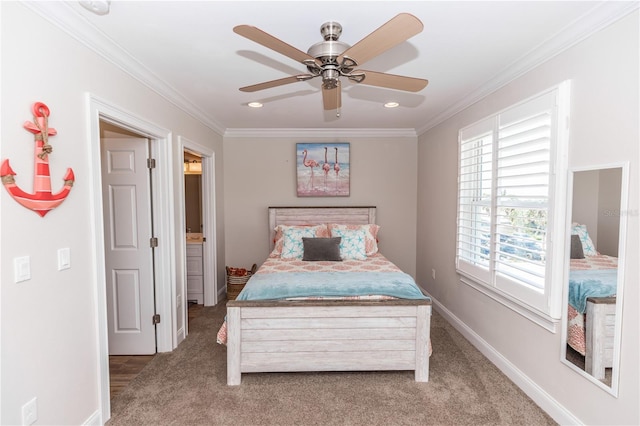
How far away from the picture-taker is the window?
2055mm

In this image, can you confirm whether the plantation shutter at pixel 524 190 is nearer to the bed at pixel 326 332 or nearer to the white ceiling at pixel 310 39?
the white ceiling at pixel 310 39

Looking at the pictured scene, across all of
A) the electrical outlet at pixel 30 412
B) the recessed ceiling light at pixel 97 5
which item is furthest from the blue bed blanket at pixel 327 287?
the recessed ceiling light at pixel 97 5

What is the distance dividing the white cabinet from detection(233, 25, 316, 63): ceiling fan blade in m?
3.26

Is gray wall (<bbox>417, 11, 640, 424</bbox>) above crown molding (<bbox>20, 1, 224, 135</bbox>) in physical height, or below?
below

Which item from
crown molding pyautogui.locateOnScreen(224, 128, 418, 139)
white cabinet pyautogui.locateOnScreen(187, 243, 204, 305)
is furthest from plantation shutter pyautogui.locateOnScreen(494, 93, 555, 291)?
white cabinet pyautogui.locateOnScreen(187, 243, 204, 305)

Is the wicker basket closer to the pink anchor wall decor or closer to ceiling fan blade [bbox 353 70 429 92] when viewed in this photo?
the pink anchor wall decor

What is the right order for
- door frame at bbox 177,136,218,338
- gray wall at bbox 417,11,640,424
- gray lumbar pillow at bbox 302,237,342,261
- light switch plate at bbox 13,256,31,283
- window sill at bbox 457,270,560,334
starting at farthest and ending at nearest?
1. door frame at bbox 177,136,218,338
2. gray lumbar pillow at bbox 302,237,342,261
3. window sill at bbox 457,270,560,334
4. gray wall at bbox 417,11,640,424
5. light switch plate at bbox 13,256,31,283

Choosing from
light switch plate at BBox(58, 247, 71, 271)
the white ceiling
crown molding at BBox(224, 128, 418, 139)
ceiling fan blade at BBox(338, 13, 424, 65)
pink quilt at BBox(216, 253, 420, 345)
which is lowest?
pink quilt at BBox(216, 253, 420, 345)

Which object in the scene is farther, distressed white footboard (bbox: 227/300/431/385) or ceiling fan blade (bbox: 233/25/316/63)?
distressed white footboard (bbox: 227/300/431/385)

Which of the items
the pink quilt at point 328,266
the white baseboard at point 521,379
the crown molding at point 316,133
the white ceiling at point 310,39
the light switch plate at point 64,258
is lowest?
the white baseboard at point 521,379

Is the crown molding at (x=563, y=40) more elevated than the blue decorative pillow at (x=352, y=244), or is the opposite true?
the crown molding at (x=563, y=40)

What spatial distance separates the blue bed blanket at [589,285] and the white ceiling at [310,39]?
1.31m

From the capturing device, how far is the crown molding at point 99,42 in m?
1.61

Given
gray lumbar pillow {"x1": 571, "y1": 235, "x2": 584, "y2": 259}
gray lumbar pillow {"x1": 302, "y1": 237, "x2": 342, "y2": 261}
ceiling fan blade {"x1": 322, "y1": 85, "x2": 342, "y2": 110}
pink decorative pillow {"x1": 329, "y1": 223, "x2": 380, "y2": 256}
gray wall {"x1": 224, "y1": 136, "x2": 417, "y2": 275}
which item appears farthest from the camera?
gray wall {"x1": 224, "y1": 136, "x2": 417, "y2": 275}
